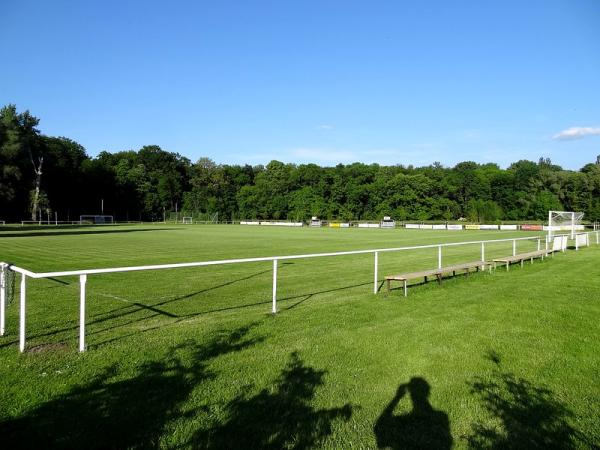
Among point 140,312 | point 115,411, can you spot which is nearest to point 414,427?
point 115,411

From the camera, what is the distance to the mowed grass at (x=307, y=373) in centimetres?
393

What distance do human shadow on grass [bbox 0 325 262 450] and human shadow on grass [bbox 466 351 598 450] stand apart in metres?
2.56

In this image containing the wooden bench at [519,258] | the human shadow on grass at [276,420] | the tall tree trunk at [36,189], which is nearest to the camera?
the human shadow on grass at [276,420]

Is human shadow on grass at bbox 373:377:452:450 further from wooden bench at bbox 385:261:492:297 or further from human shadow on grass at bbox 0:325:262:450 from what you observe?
wooden bench at bbox 385:261:492:297

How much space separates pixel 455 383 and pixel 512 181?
348 feet

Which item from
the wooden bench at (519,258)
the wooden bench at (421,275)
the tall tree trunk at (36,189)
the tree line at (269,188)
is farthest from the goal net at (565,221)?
the tall tree trunk at (36,189)

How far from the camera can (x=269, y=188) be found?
395ft

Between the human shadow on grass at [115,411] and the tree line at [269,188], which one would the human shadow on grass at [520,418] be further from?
the tree line at [269,188]

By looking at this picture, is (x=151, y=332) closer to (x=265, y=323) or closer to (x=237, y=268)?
(x=265, y=323)

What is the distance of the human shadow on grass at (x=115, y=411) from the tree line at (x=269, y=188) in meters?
72.4

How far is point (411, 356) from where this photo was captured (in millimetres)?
5984

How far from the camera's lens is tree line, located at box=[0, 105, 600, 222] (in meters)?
86.1

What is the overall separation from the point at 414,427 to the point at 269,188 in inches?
4615

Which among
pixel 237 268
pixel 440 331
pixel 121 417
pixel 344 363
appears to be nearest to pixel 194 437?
pixel 121 417
